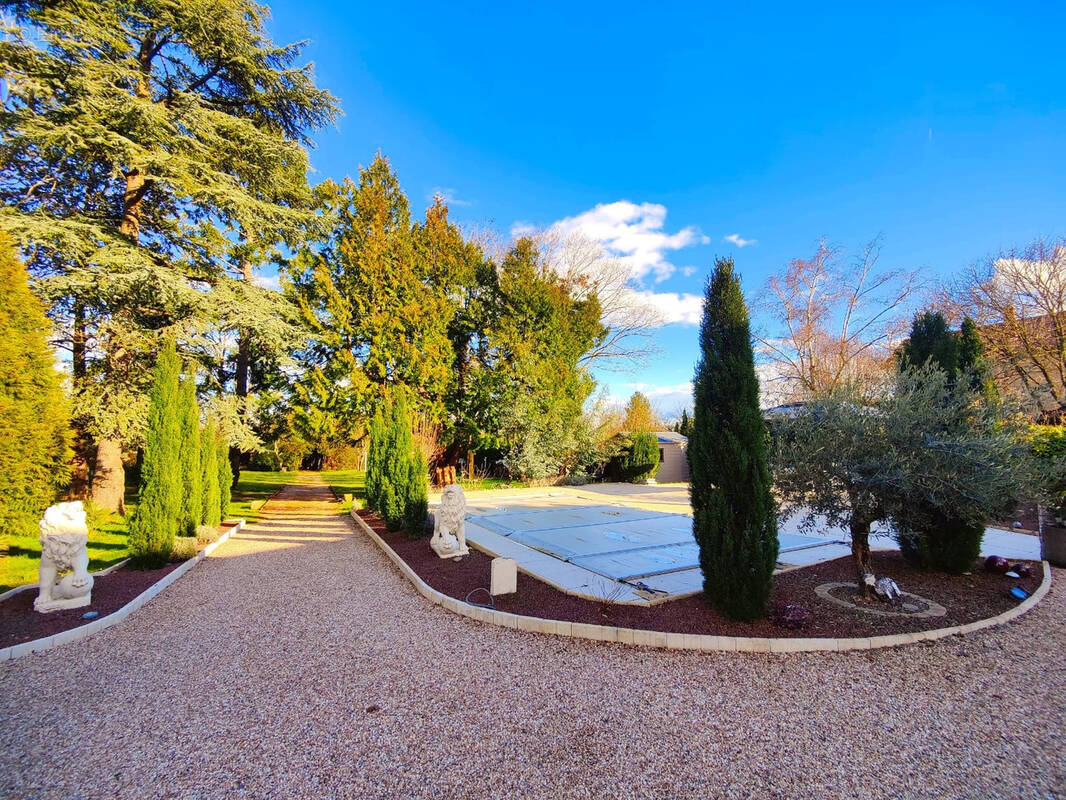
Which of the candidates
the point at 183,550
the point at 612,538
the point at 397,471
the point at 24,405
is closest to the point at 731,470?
the point at 612,538

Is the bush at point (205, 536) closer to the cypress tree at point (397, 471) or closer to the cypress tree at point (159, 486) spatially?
the cypress tree at point (159, 486)

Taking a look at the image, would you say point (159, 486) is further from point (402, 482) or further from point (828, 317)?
point (828, 317)

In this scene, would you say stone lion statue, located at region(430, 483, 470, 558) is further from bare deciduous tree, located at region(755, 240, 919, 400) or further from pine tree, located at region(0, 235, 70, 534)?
bare deciduous tree, located at region(755, 240, 919, 400)

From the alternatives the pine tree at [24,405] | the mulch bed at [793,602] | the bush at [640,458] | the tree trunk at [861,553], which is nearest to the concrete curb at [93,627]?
the pine tree at [24,405]

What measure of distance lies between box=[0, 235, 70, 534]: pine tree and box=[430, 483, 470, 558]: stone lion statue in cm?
628

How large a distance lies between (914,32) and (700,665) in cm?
969

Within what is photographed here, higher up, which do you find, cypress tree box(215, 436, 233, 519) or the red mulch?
cypress tree box(215, 436, 233, 519)

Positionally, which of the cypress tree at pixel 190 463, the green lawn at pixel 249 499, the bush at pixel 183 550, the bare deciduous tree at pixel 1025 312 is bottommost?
the green lawn at pixel 249 499

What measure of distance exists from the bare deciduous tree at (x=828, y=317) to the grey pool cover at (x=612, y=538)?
41.4ft

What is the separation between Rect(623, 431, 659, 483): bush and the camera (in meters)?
19.4

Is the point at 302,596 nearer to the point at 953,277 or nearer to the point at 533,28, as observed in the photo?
the point at 533,28

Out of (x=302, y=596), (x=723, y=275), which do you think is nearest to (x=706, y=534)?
(x=723, y=275)

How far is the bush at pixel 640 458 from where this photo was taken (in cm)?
1942

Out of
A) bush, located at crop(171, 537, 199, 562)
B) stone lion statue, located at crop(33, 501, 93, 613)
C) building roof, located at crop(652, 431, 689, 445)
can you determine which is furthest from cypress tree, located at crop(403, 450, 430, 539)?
building roof, located at crop(652, 431, 689, 445)
